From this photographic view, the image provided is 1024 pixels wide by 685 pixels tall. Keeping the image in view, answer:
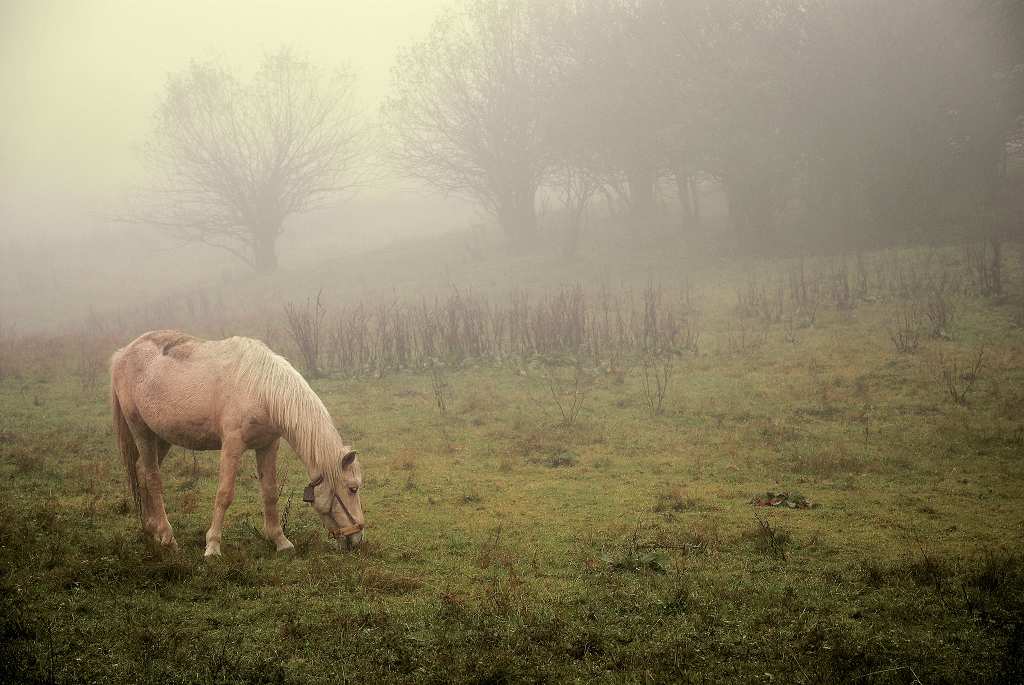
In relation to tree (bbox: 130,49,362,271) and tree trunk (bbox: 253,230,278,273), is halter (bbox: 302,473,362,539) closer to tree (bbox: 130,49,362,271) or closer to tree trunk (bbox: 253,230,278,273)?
tree (bbox: 130,49,362,271)

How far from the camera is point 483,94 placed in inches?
1312

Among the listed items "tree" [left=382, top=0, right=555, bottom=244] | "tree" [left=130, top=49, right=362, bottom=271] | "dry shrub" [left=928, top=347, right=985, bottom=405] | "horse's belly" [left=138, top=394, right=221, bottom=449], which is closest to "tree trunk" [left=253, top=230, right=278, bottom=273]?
"tree" [left=130, top=49, right=362, bottom=271]

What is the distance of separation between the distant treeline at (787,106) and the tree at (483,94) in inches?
4.2

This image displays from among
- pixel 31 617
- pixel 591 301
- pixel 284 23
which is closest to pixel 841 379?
pixel 591 301

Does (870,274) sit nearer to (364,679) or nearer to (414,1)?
(364,679)

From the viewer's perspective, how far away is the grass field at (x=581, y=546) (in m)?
5.35

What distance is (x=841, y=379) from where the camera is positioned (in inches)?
568

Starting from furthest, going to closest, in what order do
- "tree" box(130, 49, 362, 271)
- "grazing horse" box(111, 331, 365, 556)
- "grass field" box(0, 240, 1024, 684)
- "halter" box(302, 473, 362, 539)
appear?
"tree" box(130, 49, 362, 271), "grazing horse" box(111, 331, 365, 556), "halter" box(302, 473, 362, 539), "grass field" box(0, 240, 1024, 684)

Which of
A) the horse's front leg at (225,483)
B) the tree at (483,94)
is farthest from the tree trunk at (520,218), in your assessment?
the horse's front leg at (225,483)

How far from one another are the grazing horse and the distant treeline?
71.1 feet

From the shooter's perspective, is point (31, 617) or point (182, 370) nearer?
point (31, 617)

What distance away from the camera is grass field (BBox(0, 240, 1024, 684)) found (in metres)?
5.35

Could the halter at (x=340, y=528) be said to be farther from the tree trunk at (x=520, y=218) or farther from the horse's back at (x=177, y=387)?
the tree trunk at (x=520, y=218)

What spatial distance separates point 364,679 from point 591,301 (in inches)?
751
